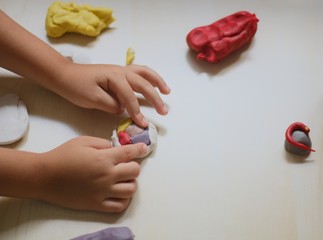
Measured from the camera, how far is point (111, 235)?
538mm

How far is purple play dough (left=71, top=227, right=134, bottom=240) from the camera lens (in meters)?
0.54

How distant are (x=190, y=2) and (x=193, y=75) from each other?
18 centimetres

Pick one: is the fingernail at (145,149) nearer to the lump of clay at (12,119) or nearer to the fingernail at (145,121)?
the fingernail at (145,121)

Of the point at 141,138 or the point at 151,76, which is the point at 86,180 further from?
the point at 151,76

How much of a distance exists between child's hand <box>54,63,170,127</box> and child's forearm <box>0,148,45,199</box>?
0.13 metres

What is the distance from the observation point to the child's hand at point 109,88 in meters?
0.64

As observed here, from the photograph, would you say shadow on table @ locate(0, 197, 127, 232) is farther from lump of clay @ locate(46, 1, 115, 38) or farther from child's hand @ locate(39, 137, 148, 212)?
lump of clay @ locate(46, 1, 115, 38)

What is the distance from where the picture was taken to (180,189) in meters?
0.60

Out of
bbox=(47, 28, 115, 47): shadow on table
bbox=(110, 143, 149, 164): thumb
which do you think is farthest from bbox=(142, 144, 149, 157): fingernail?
bbox=(47, 28, 115, 47): shadow on table

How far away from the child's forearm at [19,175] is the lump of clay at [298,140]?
36cm

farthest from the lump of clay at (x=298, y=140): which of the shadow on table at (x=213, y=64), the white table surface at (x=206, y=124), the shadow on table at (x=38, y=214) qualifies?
the shadow on table at (x=38, y=214)

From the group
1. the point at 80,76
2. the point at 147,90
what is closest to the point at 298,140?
the point at 147,90

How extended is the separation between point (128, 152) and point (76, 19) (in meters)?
0.30

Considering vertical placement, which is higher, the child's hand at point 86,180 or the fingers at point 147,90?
the fingers at point 147,90
